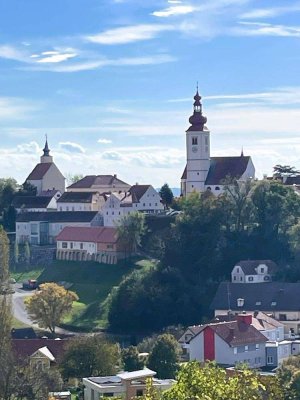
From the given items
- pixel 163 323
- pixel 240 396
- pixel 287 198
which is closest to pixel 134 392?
pixel 240 396

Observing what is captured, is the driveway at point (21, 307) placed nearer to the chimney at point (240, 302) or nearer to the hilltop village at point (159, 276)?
the hilltop village at point (159, 276)

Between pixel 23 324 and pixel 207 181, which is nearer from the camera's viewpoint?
pixel 23 324

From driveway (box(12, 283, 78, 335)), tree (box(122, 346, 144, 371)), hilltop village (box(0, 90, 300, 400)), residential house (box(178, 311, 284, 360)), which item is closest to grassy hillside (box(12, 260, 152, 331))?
hilltop village (box(0, 90, 300, 400))

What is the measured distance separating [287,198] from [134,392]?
32.0 metres

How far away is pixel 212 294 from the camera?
57250 millimetres

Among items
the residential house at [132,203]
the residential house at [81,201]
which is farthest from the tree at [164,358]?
→ the residential house at [81,201]

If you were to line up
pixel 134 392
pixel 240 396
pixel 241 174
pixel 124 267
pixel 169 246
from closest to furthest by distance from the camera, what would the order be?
1. pixel 240 396
2. pixel 134 392
3. pixel 169 246
4. pixel 124 267
5. pixel 241 174

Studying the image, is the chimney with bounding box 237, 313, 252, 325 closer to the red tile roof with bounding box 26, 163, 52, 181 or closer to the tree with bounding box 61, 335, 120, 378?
the tree with bounding box 61, 335, 120, 378

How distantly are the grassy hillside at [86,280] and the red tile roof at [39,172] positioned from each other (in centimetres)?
1708

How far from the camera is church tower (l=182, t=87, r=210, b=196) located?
73062 mm

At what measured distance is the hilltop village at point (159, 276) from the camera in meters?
43.3

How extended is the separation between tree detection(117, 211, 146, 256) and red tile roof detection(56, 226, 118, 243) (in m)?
0.67

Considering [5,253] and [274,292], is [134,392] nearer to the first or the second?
[5,253]

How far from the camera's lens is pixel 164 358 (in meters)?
41.5
